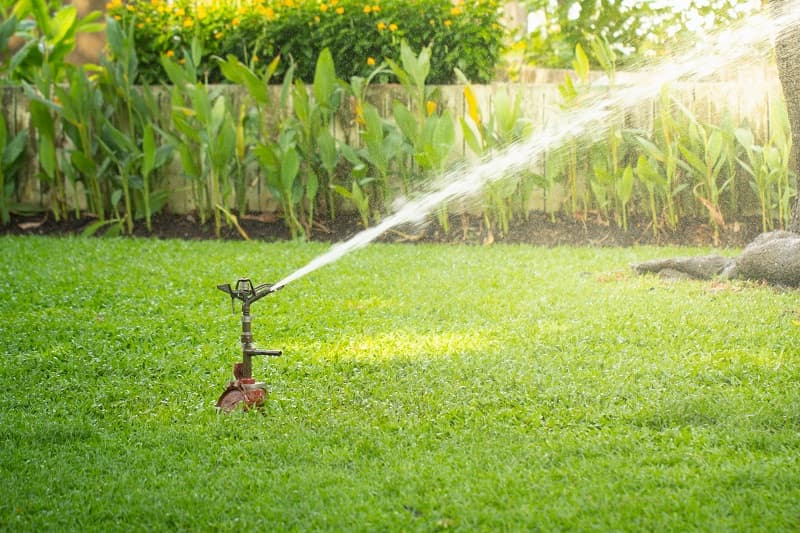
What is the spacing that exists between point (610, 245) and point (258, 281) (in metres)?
2.62

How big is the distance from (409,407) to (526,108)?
186 inches

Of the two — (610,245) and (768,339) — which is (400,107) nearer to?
(610,245)

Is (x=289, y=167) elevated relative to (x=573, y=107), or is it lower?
lower

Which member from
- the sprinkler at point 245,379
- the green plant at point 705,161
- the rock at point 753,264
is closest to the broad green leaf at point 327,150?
the green plant at point 705,161

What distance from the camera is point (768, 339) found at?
3889mm

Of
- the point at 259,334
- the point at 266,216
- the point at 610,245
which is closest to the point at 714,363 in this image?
the point at 259,334

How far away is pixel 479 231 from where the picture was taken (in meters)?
7.13

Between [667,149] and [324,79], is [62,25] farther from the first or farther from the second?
[667,149]

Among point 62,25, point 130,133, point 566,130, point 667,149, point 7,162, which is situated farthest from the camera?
point 62,25

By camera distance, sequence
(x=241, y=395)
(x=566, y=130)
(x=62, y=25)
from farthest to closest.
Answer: (x=62, y=25), (x=566, y=130), (x=241, y=395)

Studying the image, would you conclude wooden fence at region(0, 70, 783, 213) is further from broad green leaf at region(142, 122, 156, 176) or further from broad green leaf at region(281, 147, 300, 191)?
broad green leaf at region(281, 147, 300, 191)

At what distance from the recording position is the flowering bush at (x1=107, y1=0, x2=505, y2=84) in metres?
7.88

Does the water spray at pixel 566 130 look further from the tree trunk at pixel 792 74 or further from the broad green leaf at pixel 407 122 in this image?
the tree trunk at pixel 792 74

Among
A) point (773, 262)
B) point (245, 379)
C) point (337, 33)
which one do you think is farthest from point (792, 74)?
point (337, 33)
